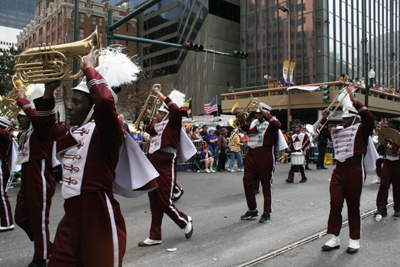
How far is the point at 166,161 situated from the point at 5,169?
264cm

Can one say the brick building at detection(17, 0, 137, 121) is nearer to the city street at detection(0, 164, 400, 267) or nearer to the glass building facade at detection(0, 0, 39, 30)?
the city street at detection(0, 164, 400, 267)

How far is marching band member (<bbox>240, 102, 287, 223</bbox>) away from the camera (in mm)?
6193

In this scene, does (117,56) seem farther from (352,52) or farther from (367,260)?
(352,52)

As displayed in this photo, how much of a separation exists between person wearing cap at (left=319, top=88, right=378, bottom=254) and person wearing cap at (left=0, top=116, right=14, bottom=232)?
4887 millimetres

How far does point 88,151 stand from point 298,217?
194 inches

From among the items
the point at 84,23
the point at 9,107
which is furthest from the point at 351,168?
the point at 84,23

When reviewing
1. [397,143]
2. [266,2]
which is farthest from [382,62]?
[397,143]

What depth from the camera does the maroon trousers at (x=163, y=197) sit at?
16.0 ft

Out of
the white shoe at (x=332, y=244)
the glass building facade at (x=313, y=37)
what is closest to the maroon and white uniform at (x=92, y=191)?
the white shoe at (x=332, y=244)

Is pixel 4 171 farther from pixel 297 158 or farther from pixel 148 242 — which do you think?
pixel 297 158

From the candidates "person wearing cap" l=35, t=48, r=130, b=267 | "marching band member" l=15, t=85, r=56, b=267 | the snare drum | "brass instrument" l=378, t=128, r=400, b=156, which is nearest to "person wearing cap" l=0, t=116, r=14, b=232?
"marching band member" l=15, t=85, r=56, b=267

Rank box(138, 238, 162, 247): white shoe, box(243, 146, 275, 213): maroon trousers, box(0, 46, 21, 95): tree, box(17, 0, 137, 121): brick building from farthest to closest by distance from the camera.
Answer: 1. box(17, 0, 137, 121): brick building
2. box(0, 46, 21, 95): tree
3. box(243, 146, 275, 213): maroon trousers
4. box(138, 238, 162, 247): white shoe

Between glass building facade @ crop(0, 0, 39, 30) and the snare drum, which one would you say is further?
glass building facade @ crop(0, 0, 39, 30)

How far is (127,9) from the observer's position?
6156cm
